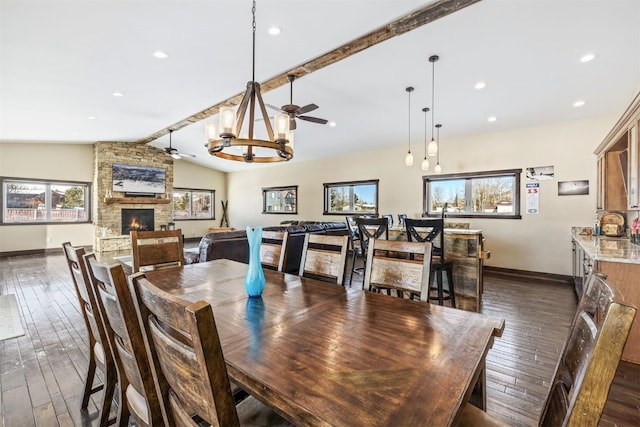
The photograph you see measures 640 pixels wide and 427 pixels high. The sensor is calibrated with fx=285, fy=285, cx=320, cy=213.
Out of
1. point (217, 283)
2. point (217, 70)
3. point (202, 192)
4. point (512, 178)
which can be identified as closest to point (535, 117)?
point (512, 178)

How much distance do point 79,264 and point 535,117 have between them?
240 inches

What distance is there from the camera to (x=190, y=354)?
2.17 ft

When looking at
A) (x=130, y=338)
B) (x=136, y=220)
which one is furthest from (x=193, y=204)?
(x=130, y=338)

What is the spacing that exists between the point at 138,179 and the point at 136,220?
1246 millimetres

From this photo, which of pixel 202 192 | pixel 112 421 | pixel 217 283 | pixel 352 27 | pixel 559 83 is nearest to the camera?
pixel 112 421

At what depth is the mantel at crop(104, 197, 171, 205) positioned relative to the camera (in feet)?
26.4

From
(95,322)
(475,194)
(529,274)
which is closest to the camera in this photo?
(95,322)

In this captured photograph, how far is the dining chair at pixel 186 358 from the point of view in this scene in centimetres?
60

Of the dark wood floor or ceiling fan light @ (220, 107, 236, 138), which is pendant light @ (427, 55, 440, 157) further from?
ceiling fan light @ (220, 107, 236, 138)

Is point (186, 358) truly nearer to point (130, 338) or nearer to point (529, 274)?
point (130, 338)

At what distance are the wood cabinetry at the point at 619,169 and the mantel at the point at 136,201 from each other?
33.4ft

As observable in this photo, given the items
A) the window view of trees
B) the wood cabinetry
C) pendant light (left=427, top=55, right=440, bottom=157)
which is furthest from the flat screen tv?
the wood cabinetry

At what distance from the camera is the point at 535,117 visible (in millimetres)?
4727

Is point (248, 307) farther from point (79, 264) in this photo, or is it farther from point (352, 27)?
point (352, 27)
